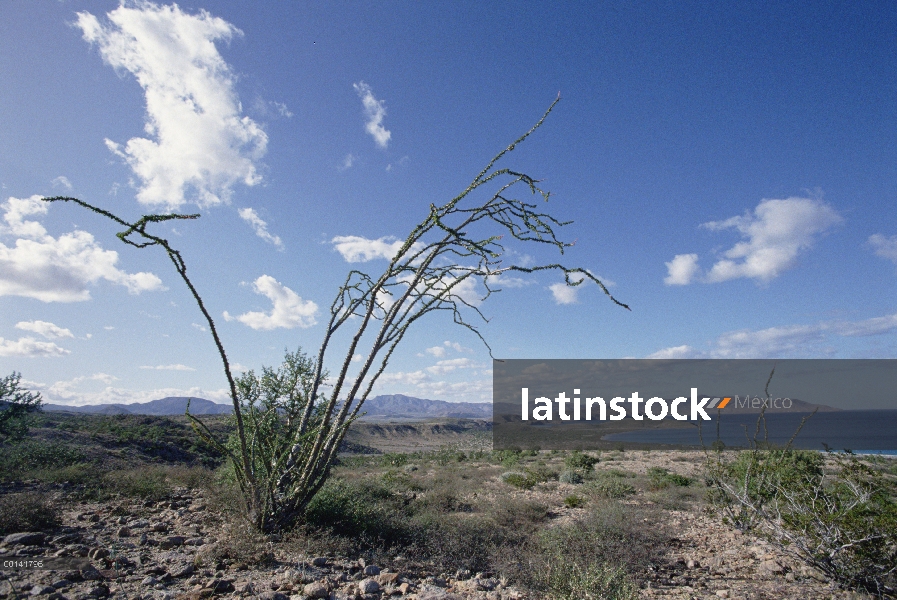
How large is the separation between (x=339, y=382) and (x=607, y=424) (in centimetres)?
14566

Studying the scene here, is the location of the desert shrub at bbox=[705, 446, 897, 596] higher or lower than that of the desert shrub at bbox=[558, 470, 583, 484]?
higher

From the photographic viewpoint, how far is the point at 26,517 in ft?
18.0

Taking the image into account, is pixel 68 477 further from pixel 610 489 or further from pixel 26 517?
pixel 610 489

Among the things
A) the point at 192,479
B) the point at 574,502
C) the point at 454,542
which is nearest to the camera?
the point at 454,542

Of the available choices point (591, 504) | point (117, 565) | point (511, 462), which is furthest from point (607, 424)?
point (117, 565)

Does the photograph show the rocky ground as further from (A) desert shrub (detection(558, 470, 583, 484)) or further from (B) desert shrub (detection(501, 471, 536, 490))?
(A) desert shrub (detection(558, 470, 583, 484))

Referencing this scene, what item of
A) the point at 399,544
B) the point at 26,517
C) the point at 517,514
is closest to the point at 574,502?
the point at 517,514

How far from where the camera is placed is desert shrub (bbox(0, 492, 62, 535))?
5289 millimetres

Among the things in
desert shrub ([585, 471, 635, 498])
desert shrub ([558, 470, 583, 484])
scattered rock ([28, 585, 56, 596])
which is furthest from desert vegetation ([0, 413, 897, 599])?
desert shrub ([558, 470, 583, 484])

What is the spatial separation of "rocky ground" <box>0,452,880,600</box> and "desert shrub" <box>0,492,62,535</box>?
0.21 meters

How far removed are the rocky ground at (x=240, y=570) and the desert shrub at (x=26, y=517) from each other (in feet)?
0.68

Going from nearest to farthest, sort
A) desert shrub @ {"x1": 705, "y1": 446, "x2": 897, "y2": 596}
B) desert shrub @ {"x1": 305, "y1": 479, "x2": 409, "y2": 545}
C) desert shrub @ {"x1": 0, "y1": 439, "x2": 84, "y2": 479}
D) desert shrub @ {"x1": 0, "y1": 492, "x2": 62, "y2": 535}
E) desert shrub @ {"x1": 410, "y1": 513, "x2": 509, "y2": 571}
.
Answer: desert shrub @ {"x1": 705, "y1": 446, "x2": 897, "y2": 596} < desert shrub @ {"x1": 0, "y1": 492, "x2": 62, "y2": 535} < desert shrub @ {"x1": 410, "y1": 513, "x2": 509, "y2": 571} < desert shrub @ {"x1": 305, "y1": 479, "x2": 409, "y2": 545} < desert shrub @ {"x1": 0, "y1": 439, "x2": 84, "y2": 479}

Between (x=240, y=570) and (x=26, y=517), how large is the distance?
3.51m

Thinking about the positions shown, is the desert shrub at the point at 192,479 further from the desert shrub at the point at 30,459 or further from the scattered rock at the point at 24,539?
the scattered rock at the point at 24,539
